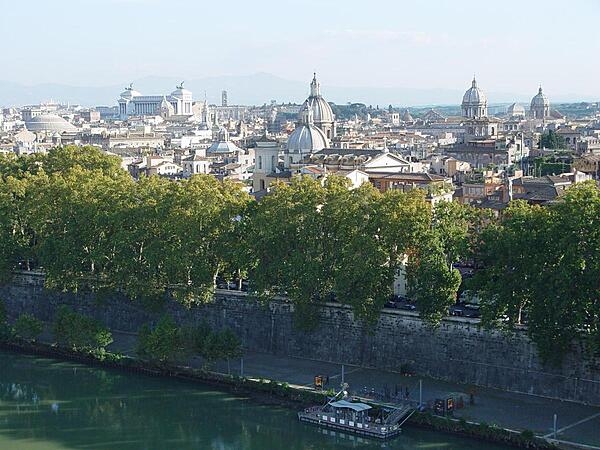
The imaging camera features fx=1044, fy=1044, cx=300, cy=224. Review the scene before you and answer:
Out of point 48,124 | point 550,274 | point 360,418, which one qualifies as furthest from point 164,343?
point 48,124

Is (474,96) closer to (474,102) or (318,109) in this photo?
(474,102)

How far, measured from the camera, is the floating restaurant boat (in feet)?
66.7

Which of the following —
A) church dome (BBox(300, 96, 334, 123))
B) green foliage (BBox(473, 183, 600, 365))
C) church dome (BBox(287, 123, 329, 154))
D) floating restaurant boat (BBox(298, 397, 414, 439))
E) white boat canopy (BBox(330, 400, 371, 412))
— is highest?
church dome (BBox(300, 96, 334, 123))

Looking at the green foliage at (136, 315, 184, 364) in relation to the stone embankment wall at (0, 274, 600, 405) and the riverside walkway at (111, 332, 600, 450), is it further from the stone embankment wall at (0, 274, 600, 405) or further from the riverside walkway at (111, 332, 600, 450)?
the stone embankment wall at (0, 274, 600, 405)

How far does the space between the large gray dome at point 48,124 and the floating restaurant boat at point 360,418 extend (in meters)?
116

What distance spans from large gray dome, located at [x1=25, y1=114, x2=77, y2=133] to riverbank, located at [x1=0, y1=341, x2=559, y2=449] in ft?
358

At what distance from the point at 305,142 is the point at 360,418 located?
3187 cm

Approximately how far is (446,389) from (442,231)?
11.9 ft

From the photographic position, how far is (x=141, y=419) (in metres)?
22.3

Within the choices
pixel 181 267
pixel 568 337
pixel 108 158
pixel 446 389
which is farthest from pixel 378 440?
pixel 108 158

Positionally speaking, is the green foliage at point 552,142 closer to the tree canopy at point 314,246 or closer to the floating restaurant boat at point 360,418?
the tree canopy at point 314,246

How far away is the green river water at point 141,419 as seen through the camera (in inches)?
803

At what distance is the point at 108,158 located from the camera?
128 ft

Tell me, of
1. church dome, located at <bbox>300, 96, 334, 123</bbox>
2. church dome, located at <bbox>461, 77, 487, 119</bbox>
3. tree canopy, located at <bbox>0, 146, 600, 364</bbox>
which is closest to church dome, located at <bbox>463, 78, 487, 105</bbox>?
church dome, located at <bbox>461, 77, 487, 119</bbox>
